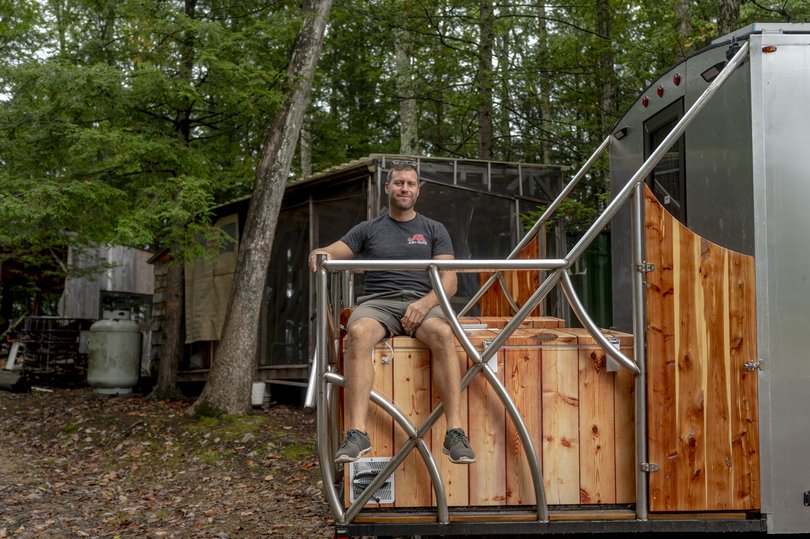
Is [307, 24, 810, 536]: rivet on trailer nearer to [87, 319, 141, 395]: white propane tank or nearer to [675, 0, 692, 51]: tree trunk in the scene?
[675, 0, 692, 51]: tree trunk

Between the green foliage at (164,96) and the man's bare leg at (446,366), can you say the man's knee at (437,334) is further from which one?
the green foliage at (164,96)

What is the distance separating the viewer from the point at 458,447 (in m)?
3.47

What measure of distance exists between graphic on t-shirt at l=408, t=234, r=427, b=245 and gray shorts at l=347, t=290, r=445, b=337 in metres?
0.29

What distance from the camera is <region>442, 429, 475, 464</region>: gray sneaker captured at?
135 inches

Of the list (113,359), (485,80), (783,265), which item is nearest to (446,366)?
(783,265)

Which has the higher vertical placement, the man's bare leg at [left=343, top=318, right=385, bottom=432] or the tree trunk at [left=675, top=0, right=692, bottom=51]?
the tree trunk at [left=675, top=0, right=692, bottom=51]

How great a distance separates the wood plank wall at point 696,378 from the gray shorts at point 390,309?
95cm

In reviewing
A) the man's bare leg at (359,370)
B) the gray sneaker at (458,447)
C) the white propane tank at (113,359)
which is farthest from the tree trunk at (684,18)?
the white propane tank at (113,359)

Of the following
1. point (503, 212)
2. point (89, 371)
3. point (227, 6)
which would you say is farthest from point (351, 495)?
point (89, 371)

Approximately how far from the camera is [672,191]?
15.1ft

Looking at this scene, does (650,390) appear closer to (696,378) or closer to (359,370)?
(696,378)

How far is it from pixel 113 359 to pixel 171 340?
176cm

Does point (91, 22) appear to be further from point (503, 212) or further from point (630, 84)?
point (630, 84)

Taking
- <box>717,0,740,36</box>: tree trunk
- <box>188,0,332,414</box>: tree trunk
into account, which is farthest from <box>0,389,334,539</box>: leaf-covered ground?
<box>717,0,740,36</box>: tree trunk
